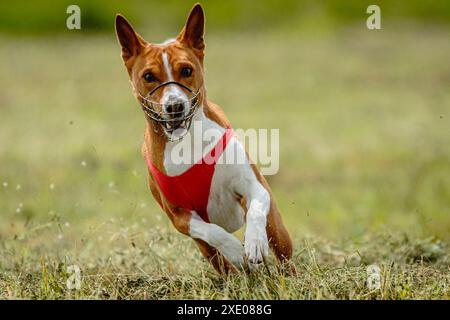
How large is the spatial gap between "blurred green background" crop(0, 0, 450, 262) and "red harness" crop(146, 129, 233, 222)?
1661 millimetres

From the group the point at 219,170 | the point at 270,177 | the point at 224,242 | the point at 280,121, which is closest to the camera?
the point at 224,242

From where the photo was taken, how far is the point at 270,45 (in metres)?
41.7

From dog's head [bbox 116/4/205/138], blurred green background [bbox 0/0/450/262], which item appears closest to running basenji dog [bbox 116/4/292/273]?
dog's head [bbox 116/4/205/138]

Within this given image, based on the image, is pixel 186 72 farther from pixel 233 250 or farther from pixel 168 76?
pixel 233 250

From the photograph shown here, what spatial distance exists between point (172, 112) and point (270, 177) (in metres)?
11.1

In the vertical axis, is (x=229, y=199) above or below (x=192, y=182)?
below

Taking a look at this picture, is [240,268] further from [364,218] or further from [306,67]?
[306,67]

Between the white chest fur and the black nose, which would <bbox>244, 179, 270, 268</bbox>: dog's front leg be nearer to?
the white chest fur

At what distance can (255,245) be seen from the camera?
6109 millimetres

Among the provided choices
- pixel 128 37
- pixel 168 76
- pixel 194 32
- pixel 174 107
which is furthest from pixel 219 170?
pixel 128 37

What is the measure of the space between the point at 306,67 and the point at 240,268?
28.3m

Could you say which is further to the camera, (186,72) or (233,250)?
(233,250)

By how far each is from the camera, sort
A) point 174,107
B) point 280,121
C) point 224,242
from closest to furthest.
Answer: point 174,107
point 224,242
point 280,121
